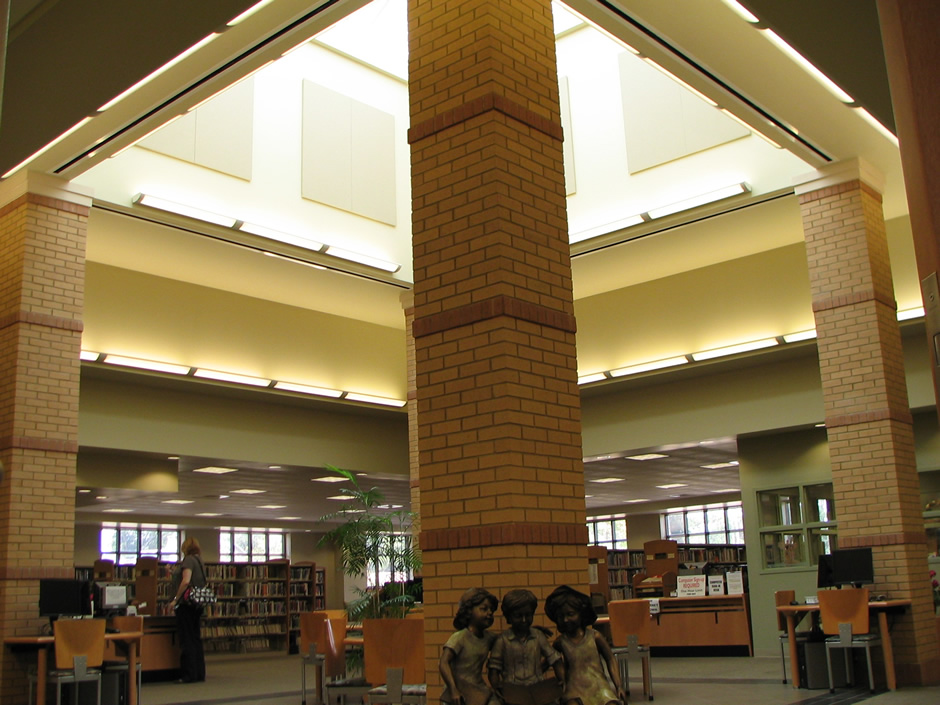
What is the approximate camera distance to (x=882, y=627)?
8.92 m

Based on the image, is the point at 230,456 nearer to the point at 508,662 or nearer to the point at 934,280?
the point at 508,662

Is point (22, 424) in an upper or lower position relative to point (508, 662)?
upper

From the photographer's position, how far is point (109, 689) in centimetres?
916

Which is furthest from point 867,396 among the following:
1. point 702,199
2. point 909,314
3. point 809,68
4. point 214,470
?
point 214,470

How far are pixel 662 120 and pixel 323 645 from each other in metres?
7.68

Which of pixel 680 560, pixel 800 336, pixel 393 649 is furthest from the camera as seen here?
pixel 680 560

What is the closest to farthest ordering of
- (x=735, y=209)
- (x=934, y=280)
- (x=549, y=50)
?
1. (x=934, y=280)
2. (x=549, y=50)
3. (x=735, y=209)

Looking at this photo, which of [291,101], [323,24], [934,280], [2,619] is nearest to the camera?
[934,280]

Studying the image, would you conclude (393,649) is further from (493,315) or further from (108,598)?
(108,598)

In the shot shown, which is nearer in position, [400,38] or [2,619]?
[2,619]

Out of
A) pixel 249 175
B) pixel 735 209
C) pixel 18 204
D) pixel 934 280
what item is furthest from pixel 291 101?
pixel 934 280

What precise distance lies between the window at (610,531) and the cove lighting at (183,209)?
2060 centimetres

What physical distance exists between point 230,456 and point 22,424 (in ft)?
17.9

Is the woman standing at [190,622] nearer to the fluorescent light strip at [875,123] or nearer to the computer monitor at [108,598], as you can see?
the computer monitor at [108,598]
